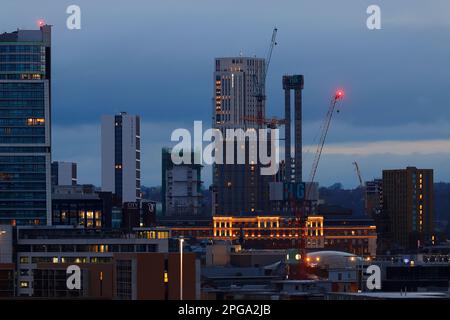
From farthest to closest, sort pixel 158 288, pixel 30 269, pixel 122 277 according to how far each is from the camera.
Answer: pixel 30 269
pixel 122 277
pixel 158 288

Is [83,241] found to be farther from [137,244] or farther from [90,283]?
[90,283]

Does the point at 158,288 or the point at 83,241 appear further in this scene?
the point at 83,241

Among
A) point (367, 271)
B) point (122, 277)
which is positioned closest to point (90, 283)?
point (122, 277)
